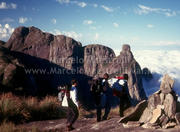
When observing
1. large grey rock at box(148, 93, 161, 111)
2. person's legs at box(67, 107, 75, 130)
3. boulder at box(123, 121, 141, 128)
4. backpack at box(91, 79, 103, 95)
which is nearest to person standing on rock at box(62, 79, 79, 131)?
person's legs at box(67, 107, 75, 130)

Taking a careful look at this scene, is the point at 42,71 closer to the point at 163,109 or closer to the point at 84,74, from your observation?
the point at 84,74

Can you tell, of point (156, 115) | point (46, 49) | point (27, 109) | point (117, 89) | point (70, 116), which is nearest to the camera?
point (156, 115)

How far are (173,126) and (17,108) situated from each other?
7675 millimetres

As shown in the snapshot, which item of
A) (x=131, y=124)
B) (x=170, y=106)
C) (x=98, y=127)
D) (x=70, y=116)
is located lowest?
(x=98, y=127)

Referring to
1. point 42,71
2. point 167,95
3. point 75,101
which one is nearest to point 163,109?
point 167,95

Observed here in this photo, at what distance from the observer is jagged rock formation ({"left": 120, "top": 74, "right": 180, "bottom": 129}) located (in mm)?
7875

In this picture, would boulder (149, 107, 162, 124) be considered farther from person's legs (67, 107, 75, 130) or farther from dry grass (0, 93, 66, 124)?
dry grass (0, 93, 66, 124)

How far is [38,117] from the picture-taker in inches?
506

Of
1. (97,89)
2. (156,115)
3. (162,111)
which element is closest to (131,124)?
(156,115)

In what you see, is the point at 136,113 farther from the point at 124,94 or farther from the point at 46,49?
the point at 46,49

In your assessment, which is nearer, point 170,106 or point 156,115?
point 156,115

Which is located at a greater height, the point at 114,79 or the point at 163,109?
the point at 114,79

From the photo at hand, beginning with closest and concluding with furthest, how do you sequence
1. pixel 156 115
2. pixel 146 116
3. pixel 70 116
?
pixel 156 115 < pixel 146 116 < pixel 70 116

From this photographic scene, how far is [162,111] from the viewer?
818 centimetres
